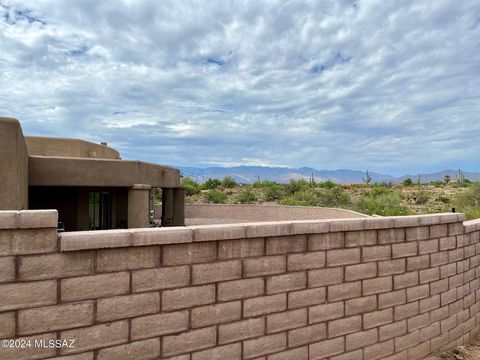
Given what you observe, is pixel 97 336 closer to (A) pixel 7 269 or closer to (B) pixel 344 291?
(A) pixel 7 269

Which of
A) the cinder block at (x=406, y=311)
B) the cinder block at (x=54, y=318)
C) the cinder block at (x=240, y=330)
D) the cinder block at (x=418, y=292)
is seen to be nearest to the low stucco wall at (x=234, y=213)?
the cinder block at (x=418, y=292)

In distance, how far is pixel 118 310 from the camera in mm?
3881

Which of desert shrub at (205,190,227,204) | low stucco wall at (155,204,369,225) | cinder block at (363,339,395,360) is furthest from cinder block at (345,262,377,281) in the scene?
desert shrub at (205,190,227,204)

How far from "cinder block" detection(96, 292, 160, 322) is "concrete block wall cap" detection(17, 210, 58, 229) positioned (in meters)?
0.95

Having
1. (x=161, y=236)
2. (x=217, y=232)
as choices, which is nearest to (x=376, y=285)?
(x=217, y=232)

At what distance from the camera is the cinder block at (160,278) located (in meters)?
4.00

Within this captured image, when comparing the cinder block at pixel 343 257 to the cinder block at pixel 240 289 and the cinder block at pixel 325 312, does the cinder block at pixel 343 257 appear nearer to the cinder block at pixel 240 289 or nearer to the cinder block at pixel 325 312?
the cinder block at pixel 325 312

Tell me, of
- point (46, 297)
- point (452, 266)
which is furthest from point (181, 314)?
point (452, 266)

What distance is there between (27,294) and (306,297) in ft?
11.3

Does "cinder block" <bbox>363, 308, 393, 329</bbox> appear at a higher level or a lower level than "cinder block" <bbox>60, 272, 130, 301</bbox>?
lower

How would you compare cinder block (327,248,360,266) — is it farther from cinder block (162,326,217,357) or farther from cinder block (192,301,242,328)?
cinder block (162,326,217,357)

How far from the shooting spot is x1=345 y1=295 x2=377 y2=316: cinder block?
558 centimetres

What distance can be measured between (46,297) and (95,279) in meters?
0.46

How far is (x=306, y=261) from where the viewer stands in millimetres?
5180
